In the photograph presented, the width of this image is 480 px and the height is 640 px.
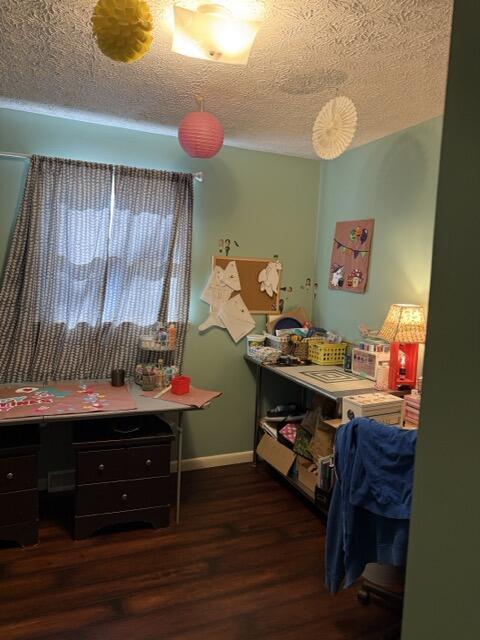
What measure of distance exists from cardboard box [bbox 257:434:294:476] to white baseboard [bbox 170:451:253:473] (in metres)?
0.20

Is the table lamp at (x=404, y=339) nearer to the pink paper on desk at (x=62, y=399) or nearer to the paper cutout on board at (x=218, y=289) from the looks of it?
the paper cutout on board at (x=218, y=289)

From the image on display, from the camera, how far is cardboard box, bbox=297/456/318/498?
3.03m

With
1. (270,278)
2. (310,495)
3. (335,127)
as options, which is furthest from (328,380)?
(335,127)

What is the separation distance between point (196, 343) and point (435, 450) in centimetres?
282

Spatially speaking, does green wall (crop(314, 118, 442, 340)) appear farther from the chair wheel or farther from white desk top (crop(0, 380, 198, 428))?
the chair wheel

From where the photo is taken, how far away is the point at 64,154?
10.2 feet

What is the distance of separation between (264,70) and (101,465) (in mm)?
2175

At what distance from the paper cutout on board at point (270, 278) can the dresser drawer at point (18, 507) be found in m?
2.07

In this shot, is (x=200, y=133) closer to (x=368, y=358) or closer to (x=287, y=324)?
(x=368, y=358)

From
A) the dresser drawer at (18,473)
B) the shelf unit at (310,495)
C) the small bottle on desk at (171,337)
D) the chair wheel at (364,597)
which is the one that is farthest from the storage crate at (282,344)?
the dresser drawer at (18,473)

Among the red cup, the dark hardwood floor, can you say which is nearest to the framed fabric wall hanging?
the red cup

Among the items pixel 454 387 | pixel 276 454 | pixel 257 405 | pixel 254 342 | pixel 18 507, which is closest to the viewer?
pixel 454 387

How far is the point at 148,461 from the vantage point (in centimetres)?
280

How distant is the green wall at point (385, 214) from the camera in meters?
2.84
